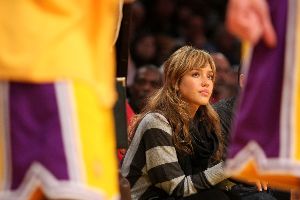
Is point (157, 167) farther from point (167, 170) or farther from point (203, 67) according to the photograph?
point (203, 67)

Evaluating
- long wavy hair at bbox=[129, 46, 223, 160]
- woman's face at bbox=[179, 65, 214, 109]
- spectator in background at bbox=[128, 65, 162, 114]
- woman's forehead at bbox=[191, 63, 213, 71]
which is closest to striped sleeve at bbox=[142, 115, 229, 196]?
Answer: long wavy hair at bbox=[129, 46, 223, 160]

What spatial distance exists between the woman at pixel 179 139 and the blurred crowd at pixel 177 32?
2.78 meters

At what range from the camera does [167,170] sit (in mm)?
4680

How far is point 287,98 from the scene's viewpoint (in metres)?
3.05

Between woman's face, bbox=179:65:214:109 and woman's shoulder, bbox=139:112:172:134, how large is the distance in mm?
241

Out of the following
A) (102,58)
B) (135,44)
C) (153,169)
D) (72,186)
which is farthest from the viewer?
(135,44)

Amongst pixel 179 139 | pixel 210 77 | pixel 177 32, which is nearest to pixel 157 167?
pixel 179 139

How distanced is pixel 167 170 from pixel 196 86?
20.6 inches

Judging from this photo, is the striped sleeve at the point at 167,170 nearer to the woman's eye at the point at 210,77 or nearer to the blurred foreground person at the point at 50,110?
the woman's eye at the point at 210,77

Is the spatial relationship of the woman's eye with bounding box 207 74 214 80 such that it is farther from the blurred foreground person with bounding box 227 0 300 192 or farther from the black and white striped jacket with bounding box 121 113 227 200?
the blurred foreground person with bounding box 227 0 300 192

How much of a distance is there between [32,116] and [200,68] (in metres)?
2.13

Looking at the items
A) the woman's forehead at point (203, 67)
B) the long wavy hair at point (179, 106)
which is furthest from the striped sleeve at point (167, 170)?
the woman's forehead at point (203, 67)

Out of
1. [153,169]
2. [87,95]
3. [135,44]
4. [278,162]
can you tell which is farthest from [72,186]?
[135,44]

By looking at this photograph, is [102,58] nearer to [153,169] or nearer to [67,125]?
[67,125]
